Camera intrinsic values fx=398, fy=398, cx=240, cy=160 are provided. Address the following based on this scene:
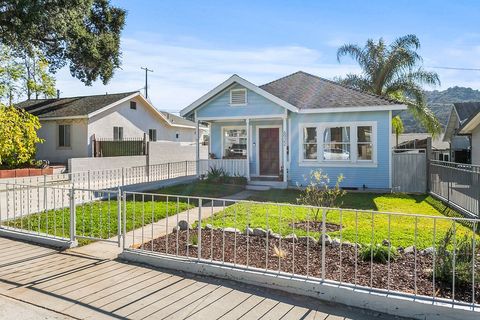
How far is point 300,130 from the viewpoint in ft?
51.5

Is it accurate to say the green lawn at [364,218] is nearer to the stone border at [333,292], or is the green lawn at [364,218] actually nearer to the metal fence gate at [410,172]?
the stone border at [333,292]

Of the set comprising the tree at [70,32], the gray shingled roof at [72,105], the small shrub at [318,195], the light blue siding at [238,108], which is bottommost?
the small shrub at [318,195]

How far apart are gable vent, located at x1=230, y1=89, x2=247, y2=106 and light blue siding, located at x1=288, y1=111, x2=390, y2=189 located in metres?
2.03

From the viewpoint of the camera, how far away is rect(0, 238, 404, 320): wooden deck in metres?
4.41

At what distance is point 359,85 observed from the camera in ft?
81.9

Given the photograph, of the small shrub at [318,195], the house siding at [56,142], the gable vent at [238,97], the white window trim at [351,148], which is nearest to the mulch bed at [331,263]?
the small shrub at [318,195]

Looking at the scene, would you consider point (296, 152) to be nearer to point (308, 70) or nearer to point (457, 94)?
point (308, 70)

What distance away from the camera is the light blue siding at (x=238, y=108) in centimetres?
1581

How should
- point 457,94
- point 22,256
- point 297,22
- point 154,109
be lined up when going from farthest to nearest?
point 457,94 < point 154,109 < point 297,22 < point 22,256

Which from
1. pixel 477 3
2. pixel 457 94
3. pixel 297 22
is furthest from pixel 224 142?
pixel 457 94

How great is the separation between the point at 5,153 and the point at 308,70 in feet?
47.7

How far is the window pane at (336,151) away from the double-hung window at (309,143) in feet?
1.44

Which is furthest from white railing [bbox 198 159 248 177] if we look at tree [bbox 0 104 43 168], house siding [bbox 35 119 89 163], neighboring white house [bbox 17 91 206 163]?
house siding [bbox 35 119 89 163]

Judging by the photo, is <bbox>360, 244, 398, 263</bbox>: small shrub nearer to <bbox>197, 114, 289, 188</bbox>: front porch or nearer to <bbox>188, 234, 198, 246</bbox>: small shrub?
<bbox>188, 234, 198, 246</bbox>: small shrub
